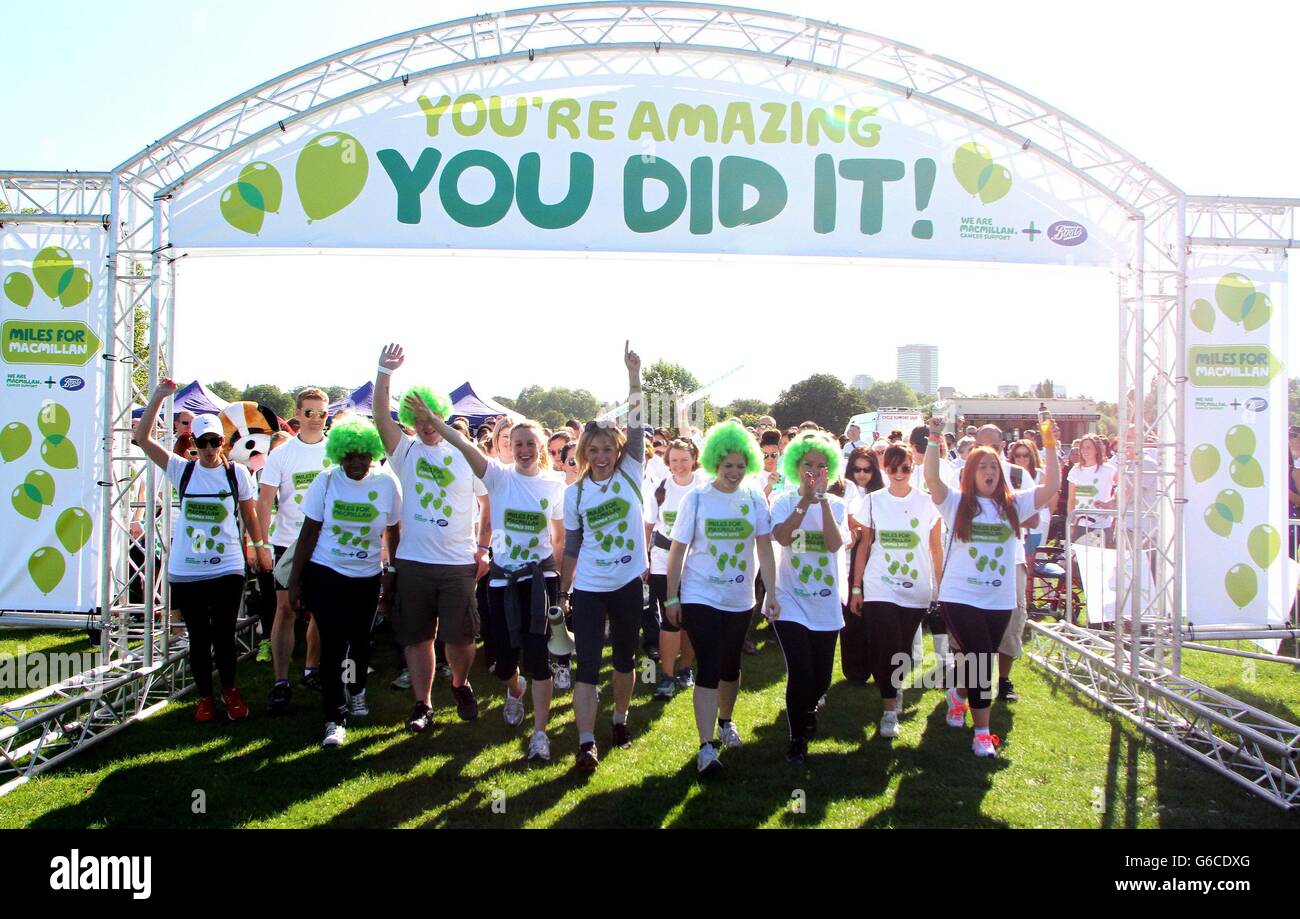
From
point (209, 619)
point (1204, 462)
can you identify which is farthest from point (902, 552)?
point (209, 619)

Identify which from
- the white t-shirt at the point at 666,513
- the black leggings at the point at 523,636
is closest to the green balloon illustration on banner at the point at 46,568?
the black leggings at the point at 523,636

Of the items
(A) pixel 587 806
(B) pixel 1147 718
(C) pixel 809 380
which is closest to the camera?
(A) pixel 587 806

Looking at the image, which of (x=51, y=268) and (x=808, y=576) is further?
(x=51, y=268)

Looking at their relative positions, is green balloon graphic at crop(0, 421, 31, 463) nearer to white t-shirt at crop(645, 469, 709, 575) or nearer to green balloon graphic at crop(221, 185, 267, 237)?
green balloon graphic at crop(221, 185, 267, 237)

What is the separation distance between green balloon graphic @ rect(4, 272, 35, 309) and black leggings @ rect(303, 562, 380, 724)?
280 cm

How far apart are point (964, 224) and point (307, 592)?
4.87 meters

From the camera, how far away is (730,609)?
4395 millimetres

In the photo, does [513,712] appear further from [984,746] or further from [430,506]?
[984,746]

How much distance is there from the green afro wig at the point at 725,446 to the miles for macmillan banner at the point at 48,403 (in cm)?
414

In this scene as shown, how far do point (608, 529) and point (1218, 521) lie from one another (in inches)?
167

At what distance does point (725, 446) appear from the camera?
4594mm

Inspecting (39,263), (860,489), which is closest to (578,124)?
(860,489)

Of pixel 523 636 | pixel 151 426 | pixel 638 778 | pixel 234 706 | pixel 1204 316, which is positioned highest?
pixel 1204 316
